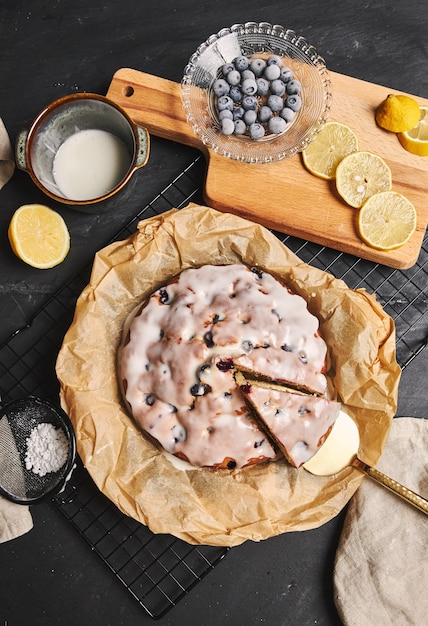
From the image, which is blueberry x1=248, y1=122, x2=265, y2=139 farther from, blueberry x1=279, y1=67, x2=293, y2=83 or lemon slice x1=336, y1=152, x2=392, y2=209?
lemon slice x1=336, y1=152, x2=392, y2=209

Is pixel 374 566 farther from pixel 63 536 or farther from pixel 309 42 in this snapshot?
pixel 309 42

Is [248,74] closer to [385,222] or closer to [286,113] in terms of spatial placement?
[286,113]

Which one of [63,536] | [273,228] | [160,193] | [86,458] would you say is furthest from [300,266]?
[63,536]

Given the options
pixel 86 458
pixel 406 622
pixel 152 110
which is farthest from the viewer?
pixel 152 110

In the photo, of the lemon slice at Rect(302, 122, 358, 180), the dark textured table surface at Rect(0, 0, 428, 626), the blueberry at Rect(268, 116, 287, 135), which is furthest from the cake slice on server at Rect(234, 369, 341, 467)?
the blueberry at Rect(268, 116, 287, 135)

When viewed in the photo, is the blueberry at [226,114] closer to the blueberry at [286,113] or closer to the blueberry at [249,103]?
the blueberry at [249,103]

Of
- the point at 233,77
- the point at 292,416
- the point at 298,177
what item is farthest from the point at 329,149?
the point at 292,416
